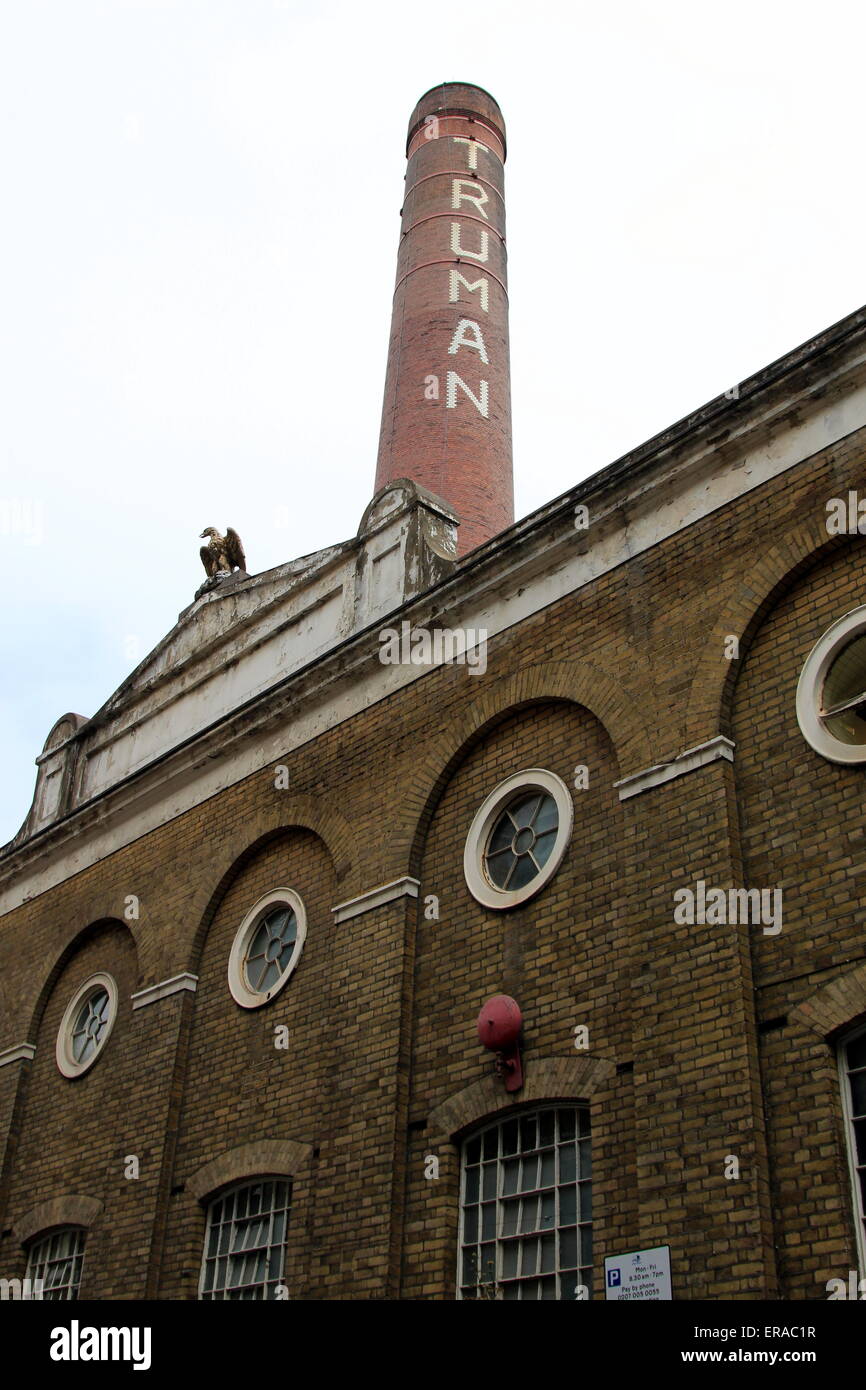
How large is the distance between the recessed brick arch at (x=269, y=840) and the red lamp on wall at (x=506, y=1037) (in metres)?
2.67

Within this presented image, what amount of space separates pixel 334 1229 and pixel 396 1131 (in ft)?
2.96

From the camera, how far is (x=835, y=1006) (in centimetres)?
822

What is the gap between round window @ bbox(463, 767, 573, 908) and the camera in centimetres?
1063

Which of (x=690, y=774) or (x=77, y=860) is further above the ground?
(x=77, y=860)

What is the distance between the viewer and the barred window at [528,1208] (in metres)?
9.20

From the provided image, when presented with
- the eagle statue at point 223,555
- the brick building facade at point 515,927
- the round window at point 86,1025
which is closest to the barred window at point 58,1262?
the brick building facade at point 515,927

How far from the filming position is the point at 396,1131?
10.6 m

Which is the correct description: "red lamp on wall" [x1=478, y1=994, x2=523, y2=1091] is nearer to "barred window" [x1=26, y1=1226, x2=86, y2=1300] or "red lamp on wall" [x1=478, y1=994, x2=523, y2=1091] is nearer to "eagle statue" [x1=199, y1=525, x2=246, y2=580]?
"barred window" [x1=26, y1=1226, x2=86, y2=1300]

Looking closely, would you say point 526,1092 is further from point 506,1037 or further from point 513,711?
point 513,711

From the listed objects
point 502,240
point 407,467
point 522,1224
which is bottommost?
point 522,1224

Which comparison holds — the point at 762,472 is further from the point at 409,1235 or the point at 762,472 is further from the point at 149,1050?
the point at 149,1050
